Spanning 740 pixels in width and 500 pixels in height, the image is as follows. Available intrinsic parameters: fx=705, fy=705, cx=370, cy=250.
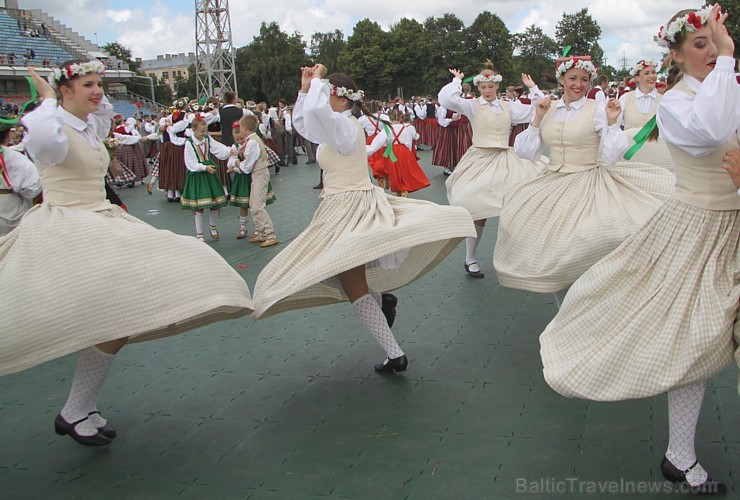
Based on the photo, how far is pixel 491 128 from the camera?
5.68 meters

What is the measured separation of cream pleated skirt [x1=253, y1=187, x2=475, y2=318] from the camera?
3.35 meters

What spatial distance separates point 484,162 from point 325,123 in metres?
2.36

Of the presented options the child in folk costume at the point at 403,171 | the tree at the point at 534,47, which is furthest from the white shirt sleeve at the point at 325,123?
the tree at the point at 534,47

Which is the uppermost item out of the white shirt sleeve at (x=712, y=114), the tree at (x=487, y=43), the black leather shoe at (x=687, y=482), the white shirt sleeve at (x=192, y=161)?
the tree at (x=487, y=43)

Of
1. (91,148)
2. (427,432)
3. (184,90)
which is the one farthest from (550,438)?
(184,90)

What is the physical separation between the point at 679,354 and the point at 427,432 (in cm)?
121

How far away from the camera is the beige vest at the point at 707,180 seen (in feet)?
7.82

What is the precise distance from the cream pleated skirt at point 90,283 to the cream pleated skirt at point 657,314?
149cm

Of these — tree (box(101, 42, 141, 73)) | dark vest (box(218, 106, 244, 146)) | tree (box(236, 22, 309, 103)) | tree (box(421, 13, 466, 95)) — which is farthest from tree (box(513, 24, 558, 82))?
dark vest (box(218, 106, 244, 146))

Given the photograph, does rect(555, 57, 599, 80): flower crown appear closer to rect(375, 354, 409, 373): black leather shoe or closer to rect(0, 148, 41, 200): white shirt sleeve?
rect(375, 354, 409, 373): black leather shoe

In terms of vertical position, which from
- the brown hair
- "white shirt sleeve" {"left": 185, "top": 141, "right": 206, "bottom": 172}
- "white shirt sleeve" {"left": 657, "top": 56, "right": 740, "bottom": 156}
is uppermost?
"white shirt sleeve" {"left": 657, "top": 56, "right": 740, "bottom": 156}

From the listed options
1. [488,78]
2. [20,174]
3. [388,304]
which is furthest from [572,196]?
[20,174]

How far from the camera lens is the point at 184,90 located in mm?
72875

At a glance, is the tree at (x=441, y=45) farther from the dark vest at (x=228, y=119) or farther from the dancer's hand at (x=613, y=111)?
the dancer's hand at (x=613, y=111)
